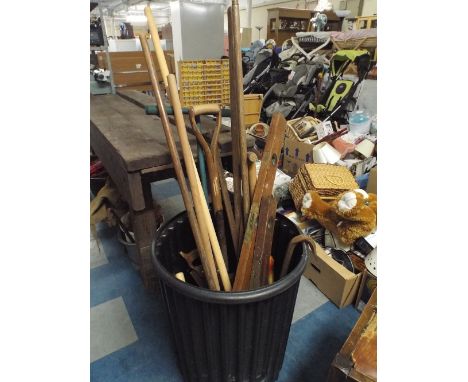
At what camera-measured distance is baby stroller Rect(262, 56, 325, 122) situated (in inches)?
123

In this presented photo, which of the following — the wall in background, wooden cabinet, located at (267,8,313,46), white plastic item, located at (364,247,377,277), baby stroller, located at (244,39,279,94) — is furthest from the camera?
the wall in background

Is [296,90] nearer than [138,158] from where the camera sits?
No

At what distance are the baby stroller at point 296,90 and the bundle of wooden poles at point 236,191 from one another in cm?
239

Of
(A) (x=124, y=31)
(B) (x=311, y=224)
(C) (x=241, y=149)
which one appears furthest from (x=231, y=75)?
(A) (x=124, y=31)

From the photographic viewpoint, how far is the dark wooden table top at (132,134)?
92 centimetres

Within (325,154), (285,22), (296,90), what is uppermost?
(285,22)

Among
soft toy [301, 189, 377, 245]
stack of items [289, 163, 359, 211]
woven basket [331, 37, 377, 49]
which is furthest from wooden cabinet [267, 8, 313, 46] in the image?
soft toy [301, 189, 377, 245]

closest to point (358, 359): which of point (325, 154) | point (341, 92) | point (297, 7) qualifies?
point (325, 154)

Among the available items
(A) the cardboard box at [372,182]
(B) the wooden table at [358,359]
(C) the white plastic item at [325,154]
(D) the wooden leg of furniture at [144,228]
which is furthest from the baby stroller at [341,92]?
(B) the wooden table at [358,359]

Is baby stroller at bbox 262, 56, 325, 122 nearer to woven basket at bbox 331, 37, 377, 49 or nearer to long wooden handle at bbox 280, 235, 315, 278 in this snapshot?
woven basket at bbox 331, 37, 377, 49

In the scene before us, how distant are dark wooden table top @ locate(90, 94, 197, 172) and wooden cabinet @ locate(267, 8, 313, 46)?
16.1 ft

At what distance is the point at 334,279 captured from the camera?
127 cm

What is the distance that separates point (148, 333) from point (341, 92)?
2466 millimetres

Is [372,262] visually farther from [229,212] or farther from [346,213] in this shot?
[229,212]
